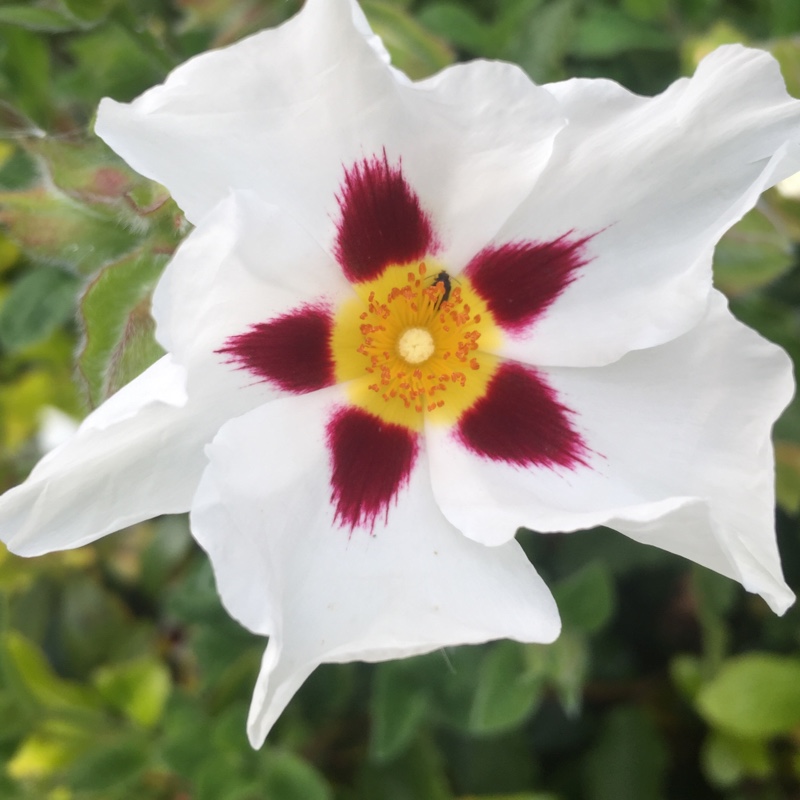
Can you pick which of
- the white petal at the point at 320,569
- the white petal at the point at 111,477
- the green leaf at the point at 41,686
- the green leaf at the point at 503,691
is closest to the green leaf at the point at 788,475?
the green leaf at the point at 503,691

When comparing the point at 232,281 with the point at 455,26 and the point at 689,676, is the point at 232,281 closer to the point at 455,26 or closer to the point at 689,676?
the point at 455,26

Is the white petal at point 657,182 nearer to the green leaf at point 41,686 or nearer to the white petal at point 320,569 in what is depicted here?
the white petal at point 320,569

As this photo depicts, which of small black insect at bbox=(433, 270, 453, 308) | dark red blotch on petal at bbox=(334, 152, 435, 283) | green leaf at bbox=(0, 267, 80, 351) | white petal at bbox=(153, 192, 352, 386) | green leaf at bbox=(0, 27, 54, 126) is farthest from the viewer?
green leaf at bbox=(0, 27, 54, 126)

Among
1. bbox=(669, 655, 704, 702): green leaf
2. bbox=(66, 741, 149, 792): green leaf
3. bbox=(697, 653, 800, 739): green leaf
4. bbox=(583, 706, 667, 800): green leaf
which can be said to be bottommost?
bbox=(583, 706, 667, 800): green leaf

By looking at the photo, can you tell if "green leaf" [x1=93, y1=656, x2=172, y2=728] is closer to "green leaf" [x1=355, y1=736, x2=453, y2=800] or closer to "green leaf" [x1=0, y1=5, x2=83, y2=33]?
"green leaf" [x1=355, y1=736, x2=453, y2=800]

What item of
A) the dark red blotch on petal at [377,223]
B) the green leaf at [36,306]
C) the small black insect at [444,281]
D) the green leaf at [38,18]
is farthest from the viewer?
the green leaf at [36,306]

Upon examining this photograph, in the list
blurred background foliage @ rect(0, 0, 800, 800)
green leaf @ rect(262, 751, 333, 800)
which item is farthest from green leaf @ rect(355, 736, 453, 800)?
green leaf @ rect(262, 751, 333, 800)
